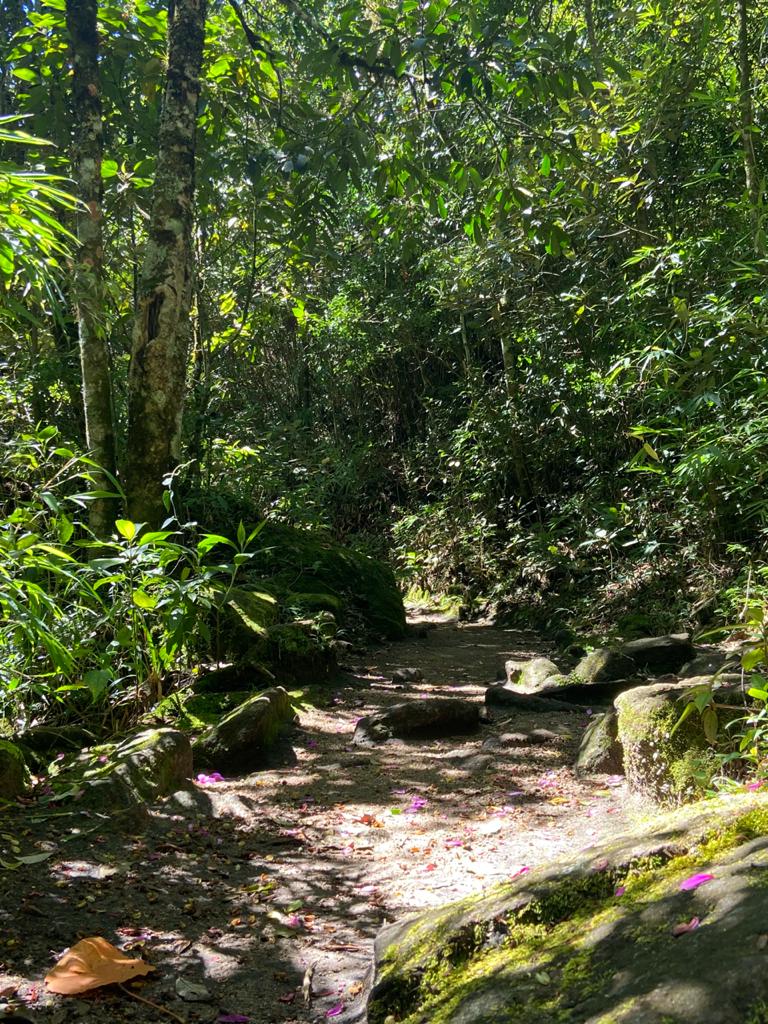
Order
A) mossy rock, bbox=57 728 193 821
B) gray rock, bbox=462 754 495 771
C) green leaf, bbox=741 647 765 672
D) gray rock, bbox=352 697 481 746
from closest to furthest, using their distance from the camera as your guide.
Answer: green leaf, bbox=741 647 765 672 < mossy rock, bbox=57 728 193 821 < gray rock, bbox=462 754 495 771 < gray rock, bbox=352 697 481 746

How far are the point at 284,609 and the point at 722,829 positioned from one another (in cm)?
512

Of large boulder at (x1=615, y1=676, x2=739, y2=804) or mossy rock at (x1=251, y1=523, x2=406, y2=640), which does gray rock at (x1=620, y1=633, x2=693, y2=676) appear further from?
mossy rock at (x1=251, y1=523, x2=406, y2=640)

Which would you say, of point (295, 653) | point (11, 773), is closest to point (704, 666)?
point (295, 653)

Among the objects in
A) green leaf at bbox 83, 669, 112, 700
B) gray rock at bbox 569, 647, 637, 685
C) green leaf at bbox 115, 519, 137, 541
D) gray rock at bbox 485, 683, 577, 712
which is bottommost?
gray rock at bbox 485, 683, 577, 712

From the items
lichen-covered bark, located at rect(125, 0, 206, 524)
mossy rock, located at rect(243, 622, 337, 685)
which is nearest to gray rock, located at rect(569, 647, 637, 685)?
mossy rock, located at rect(243, 622, 337, 685)

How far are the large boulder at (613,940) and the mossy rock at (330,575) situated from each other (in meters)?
5.44

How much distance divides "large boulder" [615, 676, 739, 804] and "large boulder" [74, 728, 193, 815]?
6.67 ft

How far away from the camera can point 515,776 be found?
13.6ft

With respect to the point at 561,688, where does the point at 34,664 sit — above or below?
above

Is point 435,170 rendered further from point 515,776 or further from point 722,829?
point 722,829

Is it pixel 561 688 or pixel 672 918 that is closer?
pixel 672 918

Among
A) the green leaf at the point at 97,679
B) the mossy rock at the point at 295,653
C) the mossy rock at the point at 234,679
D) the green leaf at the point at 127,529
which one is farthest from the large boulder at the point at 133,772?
the mossy rock at the point at 295,653

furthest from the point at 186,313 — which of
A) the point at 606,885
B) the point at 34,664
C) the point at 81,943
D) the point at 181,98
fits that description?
the point at 606,885

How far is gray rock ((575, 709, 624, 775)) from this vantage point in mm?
4047
